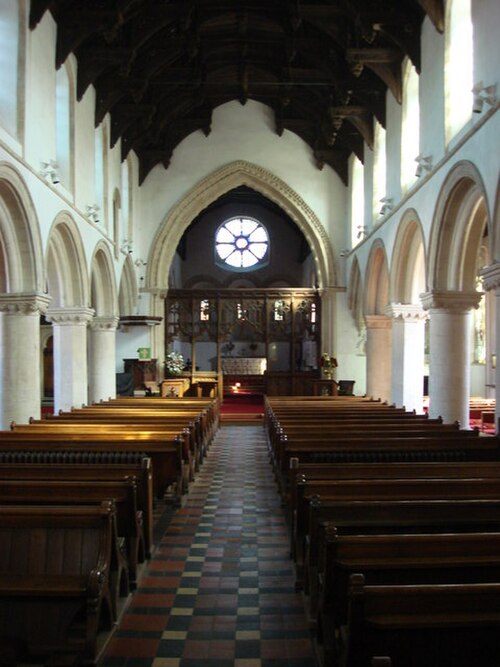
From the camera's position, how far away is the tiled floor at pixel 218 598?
143 inches

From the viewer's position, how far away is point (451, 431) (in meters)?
7.59

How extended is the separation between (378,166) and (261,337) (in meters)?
7.12

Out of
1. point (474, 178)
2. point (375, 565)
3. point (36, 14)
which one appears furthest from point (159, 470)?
point (36, 14)

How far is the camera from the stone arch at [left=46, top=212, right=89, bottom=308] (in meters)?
12.2

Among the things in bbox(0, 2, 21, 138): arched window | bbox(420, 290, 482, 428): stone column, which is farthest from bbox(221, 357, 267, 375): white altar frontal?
bbox(0, 2, 21, 138): arched window

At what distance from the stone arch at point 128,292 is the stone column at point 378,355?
22.9 feet

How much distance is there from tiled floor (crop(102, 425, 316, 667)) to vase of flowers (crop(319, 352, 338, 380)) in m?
10.7

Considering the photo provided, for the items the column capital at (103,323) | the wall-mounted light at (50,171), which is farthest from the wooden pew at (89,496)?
the column capital at (103,323)

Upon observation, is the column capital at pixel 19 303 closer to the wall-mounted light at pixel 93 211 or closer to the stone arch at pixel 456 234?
the wall-mounted light at pixel 93 211

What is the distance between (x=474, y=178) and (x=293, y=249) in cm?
2003

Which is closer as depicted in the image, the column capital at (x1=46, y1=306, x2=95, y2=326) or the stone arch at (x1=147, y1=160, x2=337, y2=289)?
the column capital at (x1=46, y1=306, x2=95, y2=326)

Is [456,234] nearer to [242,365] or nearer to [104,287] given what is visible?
[104,287]

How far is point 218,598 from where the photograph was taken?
4469 mm

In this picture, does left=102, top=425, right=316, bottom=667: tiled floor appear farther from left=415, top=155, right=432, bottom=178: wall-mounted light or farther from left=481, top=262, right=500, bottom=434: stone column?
left=415, top=155, right=432, bottom=178: wall-mounted light
